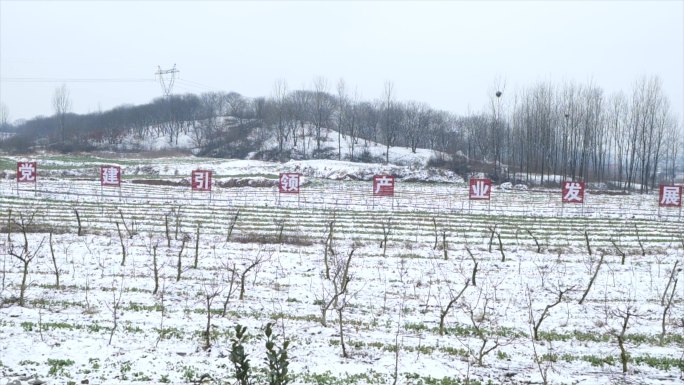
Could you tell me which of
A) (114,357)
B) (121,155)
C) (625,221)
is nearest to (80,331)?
(114,357)

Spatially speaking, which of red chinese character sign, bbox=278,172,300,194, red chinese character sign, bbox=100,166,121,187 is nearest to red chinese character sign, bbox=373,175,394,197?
red chinese character sign, bbox=278,172,300,194

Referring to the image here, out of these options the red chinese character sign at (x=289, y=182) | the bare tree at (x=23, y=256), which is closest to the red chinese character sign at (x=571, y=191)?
the red chinese character sign at (x=289, y=182)

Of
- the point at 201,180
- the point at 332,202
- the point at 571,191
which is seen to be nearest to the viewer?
the point at 571,191

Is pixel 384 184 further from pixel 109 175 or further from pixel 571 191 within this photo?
pixel 109 175

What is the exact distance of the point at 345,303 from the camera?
10.6 m

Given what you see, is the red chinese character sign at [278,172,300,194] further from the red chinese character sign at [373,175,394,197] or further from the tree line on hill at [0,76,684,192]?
the tree line on hill at [0,76,684,192]

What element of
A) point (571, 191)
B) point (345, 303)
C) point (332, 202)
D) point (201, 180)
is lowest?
point (345, 303)

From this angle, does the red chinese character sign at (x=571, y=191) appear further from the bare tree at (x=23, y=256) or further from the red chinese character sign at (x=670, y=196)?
the bare tree at (x=23, y=256)

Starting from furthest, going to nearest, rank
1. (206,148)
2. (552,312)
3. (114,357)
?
(206,148)
(552,312)
(114,357)

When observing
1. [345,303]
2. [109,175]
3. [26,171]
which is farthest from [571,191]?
[26,171]

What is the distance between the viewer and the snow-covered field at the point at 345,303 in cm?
734

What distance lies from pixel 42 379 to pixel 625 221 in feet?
94.7

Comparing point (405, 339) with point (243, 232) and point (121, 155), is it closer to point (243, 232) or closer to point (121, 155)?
point (243, 232)

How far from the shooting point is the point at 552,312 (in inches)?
436
